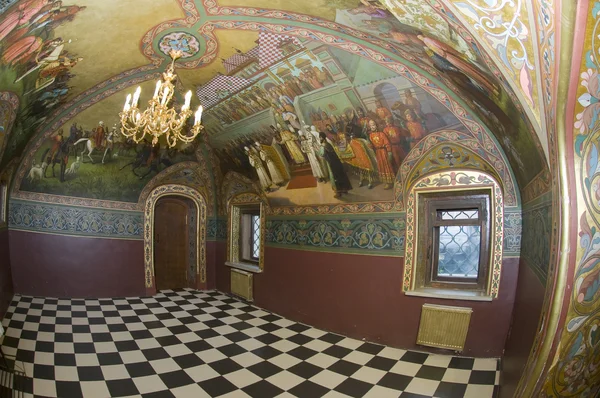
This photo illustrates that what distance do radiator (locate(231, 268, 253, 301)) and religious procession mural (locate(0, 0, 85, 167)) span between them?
4761mm

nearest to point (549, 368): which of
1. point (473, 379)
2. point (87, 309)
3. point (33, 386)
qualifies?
point (473, 379)

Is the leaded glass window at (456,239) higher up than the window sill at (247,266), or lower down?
higher up

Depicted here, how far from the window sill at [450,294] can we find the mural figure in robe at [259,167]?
11.3 ft

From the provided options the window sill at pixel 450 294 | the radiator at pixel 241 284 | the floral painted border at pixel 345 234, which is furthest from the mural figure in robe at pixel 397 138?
the radiator at pixel 241 284

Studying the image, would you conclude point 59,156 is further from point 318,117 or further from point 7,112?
point 318,117

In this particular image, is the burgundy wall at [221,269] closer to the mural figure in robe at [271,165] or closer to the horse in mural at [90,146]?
the mural figure in robe at [271,165]

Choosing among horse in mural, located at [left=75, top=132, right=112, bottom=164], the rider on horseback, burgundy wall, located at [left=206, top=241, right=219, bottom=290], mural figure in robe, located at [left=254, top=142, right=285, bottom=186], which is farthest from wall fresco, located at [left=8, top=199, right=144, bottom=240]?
mural figure in robe, located at [left=254, top=142, right=285, bottom=186]

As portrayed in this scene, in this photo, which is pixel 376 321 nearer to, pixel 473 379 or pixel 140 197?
pixel 473 379

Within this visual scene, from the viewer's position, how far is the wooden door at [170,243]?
8188 millimetres

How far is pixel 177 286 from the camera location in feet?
27.7

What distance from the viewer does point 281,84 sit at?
4516mm

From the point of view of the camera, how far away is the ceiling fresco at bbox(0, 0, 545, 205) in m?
2.96

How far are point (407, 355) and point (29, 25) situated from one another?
570 centimetres

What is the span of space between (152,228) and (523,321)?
7588mm
